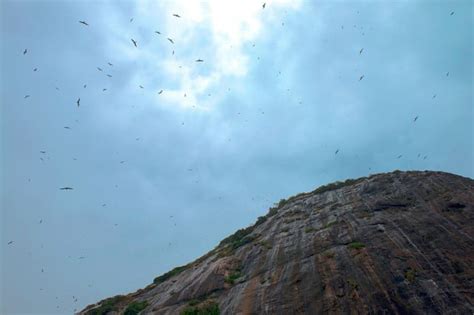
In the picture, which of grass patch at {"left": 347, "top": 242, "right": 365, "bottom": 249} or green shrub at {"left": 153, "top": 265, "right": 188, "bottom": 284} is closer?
grass patch at {"left": 347, "top": 242, "right": 365, "bottom": 249}

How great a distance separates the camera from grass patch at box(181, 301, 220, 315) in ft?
108

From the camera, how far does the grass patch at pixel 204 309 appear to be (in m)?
32.9

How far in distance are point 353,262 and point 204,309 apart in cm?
1386

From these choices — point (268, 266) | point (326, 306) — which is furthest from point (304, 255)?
point (326, 306)

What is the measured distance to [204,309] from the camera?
1314 inches

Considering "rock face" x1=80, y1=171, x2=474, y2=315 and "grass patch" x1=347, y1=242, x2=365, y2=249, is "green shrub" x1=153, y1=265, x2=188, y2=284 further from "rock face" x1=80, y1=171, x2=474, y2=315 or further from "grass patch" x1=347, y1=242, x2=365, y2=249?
"grass patch" x1=347, y1=242, x2=365, y2=249

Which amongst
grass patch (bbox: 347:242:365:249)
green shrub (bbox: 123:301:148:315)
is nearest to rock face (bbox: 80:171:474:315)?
grass patch (bbox: 347:242:365:249)

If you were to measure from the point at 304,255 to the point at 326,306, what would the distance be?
9.30m

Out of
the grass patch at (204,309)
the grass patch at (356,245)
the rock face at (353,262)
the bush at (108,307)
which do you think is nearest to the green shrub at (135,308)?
the rock face at (353,262)

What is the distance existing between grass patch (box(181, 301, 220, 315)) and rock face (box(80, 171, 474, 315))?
0.35 ft

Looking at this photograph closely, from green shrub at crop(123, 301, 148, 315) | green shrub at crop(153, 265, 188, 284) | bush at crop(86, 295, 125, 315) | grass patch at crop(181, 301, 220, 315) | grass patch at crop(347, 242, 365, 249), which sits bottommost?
grass patch at crop(181, 301, 220, 315)

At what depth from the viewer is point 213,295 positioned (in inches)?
1447

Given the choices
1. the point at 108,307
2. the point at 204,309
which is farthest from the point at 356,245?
the point at 108,307

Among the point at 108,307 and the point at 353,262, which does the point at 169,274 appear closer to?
the point at 108,307
